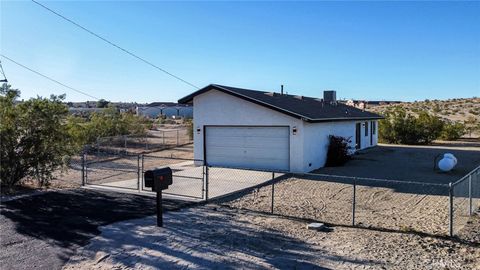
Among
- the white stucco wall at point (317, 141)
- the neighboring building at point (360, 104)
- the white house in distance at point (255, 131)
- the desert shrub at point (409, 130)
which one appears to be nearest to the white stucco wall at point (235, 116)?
the white house in distance at point (255, 131)

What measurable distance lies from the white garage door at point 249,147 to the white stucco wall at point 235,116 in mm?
291

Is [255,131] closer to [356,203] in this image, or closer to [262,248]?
[356,203]

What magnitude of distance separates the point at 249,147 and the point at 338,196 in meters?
6.91

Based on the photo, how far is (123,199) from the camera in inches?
483

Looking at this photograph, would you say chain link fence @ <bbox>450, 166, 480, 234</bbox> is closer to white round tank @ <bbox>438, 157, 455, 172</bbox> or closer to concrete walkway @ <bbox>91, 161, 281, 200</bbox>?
white round tank @ <bbox>438, 157, 455, 172</bbox>

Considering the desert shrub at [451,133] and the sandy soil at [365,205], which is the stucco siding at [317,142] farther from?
the desert shrub at [451,133]

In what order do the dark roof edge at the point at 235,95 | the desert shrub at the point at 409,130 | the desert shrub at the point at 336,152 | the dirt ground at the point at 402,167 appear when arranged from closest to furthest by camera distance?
the dirt ground at the point at 402,167 → the dark roof edge at the point at 235,95 → the desert shrub at the point at 336,152 → the desert shrub at the point at 409,130

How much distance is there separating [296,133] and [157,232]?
33.8ft

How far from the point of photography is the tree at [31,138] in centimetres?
1328

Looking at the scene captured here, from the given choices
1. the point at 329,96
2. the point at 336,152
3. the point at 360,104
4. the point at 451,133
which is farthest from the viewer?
the point at 451,133

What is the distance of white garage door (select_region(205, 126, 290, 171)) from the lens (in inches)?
731

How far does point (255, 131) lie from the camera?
19.2 m

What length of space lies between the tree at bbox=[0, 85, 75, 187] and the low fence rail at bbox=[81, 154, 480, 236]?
1894 mm

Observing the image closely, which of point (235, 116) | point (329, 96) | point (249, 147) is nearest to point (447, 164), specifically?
point (249, 147)
